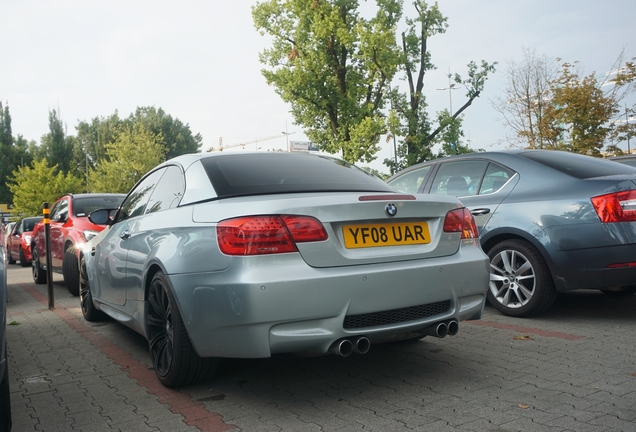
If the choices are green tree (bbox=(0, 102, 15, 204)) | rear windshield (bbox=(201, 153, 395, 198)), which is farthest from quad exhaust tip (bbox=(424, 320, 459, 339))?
green tree (bbox=(0, 102, 15, 204))

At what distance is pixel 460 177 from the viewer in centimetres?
679

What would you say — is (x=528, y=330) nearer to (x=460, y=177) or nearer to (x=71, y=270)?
(x=460, y=177)

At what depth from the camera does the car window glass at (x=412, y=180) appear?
730 centimetres

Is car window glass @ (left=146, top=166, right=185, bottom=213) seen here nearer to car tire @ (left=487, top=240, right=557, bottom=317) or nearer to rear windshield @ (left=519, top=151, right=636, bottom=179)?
car tire @ (left=487, top=240, right=557, bottom=317)

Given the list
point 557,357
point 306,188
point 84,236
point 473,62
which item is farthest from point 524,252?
point 473,62

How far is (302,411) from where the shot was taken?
3543 mm

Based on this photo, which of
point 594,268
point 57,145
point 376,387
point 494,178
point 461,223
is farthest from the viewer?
point 57,145

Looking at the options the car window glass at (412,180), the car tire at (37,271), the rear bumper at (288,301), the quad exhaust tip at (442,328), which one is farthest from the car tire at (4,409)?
the car tire at (37,271)

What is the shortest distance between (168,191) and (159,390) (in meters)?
1.37

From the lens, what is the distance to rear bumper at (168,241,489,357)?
3.32 meters

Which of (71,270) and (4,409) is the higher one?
(4,409)

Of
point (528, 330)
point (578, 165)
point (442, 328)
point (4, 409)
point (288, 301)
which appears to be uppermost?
point (578, 165)

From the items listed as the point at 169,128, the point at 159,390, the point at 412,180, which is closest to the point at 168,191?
the point at 159,390

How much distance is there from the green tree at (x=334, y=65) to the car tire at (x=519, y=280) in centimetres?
2126
